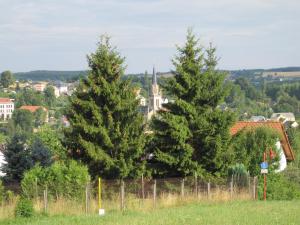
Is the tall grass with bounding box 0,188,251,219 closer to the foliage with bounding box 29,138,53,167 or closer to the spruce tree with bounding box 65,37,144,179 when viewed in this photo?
the spruce tree with bounding box 65,37,144,179

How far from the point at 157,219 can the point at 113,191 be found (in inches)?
274

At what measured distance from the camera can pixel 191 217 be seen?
19.5 m

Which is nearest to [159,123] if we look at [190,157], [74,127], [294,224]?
[190,157]

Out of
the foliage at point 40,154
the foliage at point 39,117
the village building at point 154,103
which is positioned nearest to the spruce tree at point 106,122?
the village building at point 154,103

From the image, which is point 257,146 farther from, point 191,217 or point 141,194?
point 191,217

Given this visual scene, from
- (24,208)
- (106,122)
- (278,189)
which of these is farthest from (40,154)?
(24,208)

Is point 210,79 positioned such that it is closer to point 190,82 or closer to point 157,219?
point 190,82

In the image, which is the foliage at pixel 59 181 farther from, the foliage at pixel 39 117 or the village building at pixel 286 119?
the foliage at pixel 39 117

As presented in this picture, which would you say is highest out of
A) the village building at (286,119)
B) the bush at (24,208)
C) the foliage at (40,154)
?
the bush at (24,208)

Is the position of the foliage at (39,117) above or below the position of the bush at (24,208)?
below

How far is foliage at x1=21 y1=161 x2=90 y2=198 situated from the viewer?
2358 cm

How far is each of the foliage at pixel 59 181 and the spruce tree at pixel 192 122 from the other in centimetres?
647

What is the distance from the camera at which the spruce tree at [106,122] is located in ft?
95.6

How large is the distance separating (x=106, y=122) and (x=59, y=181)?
20.2 feet
